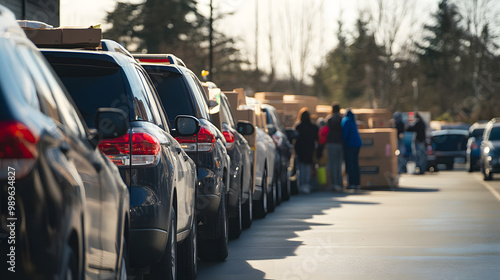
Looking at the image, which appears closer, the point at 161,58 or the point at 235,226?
the point at 161,58

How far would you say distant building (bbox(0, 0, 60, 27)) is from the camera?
19.5 meters

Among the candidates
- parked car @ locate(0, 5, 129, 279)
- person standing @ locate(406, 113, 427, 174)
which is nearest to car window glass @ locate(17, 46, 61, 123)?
parked car @ locate(0, 5, 129, 279)

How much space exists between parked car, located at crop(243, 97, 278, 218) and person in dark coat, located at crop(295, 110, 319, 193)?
4.72m

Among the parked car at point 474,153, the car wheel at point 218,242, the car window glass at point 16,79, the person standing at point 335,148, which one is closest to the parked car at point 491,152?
the parked car at point 474,153

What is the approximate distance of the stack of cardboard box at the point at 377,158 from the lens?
78.7 ft

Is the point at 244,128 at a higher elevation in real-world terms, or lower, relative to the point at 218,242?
higher

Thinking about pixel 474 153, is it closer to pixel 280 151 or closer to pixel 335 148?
pixel 335 148

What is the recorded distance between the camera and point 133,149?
665cm

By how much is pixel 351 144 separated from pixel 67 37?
15.2 metres

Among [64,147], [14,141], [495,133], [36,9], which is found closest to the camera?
[14,141]

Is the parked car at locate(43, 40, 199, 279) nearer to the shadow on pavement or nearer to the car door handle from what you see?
the shadow on pavement

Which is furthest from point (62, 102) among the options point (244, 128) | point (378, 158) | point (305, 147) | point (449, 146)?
point (449, 146)

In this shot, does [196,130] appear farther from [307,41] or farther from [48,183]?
[307,41]

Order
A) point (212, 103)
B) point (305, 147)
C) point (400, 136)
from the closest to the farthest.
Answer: point (212, 103)
point (305, 147)
point (400, 136)
